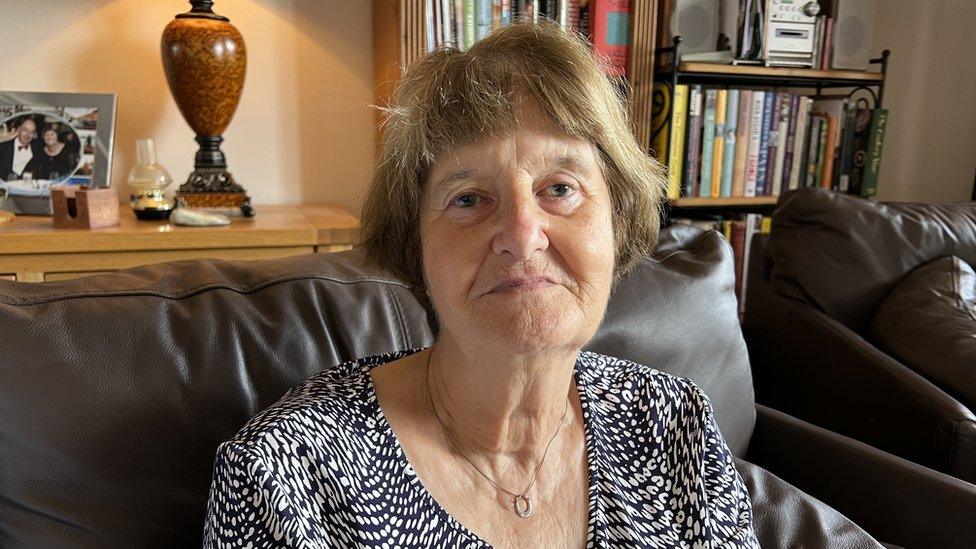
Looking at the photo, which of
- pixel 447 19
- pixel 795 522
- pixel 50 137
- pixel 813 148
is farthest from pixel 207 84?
pixel 813 148

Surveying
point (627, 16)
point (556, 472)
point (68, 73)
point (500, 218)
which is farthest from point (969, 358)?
point (68, 73)

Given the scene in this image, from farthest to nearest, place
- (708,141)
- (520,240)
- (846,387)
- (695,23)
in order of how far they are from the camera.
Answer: (708,141)
(695,23)
(846,387)
(520,240)

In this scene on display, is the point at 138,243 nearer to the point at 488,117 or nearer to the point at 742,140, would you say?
the point at 488,117

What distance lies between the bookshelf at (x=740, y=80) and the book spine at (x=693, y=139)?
0.05 m

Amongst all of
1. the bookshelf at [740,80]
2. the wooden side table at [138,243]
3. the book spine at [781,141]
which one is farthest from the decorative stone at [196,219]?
the book spine at [781,141]

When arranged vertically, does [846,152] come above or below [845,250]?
above

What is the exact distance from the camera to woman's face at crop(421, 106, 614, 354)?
34.2 inches

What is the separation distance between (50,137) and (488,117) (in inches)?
62.6

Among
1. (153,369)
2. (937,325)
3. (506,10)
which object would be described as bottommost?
(937,325)

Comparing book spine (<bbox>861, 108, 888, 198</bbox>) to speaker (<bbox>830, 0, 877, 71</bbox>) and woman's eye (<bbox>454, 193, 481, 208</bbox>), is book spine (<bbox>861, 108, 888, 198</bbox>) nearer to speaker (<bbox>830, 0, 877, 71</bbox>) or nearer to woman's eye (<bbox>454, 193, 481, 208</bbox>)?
speaker (<bbox>830, 0, 877, 71</bbox>)

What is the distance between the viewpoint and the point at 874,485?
49.0 inches

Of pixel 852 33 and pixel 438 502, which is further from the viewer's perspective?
pixel 852 33

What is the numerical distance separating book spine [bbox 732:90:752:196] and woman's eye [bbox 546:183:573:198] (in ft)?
6.31

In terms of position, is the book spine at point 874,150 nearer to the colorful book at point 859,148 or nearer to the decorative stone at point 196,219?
the colorful book at point 859,148
